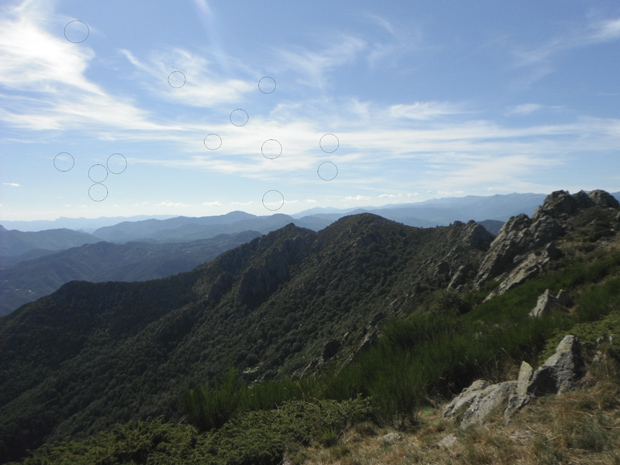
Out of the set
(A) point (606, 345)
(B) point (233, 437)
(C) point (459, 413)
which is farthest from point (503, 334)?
(B) point (233, 437)

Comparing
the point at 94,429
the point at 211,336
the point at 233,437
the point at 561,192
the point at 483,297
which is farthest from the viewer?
the point at 211,336

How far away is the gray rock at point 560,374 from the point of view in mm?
4274

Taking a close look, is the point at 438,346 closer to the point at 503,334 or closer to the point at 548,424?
the point at 503,334

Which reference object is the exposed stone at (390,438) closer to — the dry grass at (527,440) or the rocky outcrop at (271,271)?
the dry grass at (527,440)

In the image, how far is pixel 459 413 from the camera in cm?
477

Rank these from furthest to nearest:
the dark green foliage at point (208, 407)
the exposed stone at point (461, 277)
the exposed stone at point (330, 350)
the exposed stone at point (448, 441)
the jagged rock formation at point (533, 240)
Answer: the exposed stone at point (330, 350), the exposed stone at point (461, 277), the jagged rock formation at point (533, 240), the dark green foliage at point (208, 407), the exposed stone at point (448, 441)

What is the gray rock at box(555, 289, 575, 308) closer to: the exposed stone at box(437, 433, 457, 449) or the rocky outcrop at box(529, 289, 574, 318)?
the rocky outcrop at box(529, 289, 574, 318)

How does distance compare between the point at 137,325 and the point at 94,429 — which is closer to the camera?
the point at 94,429

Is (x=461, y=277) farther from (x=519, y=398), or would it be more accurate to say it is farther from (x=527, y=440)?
(x=527, y=440)

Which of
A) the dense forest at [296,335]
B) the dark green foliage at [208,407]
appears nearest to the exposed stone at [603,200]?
the dense forest at [296,335]

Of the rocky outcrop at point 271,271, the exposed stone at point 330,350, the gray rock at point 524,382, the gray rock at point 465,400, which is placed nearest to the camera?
the gray rock at point 524,382

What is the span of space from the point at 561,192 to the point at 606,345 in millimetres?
37756

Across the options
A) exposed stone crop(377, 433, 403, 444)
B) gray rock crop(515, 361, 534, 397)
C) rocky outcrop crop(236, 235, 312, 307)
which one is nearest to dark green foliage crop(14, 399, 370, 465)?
exposed stone crop(377, 433, 403, 444)

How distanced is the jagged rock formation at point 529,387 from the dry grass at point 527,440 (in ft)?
0.45
